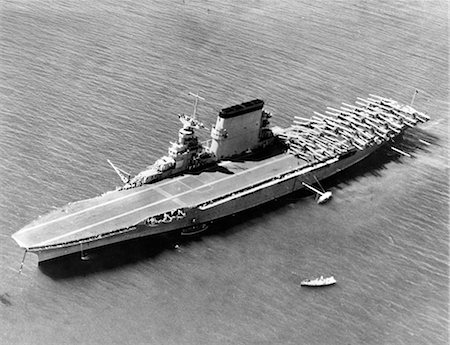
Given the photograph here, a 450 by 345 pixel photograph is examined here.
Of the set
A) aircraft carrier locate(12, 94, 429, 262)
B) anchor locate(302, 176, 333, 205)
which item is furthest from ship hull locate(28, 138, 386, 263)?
anchor locate(302, 176, 333, 205)

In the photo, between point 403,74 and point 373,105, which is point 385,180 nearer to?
point 373,105

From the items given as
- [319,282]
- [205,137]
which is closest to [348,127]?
[205,137]

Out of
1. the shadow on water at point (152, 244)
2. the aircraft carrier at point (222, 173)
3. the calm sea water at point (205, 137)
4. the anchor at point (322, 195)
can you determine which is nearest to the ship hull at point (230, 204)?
the aircraft carrier at point (222, 173)

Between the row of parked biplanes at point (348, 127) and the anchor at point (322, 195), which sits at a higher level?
the row of parked biplanes at point (348, 127)

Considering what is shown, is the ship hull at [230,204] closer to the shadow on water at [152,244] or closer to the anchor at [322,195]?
the shadow on water at [152,244]

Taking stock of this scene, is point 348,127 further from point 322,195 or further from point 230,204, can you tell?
point 230,204
